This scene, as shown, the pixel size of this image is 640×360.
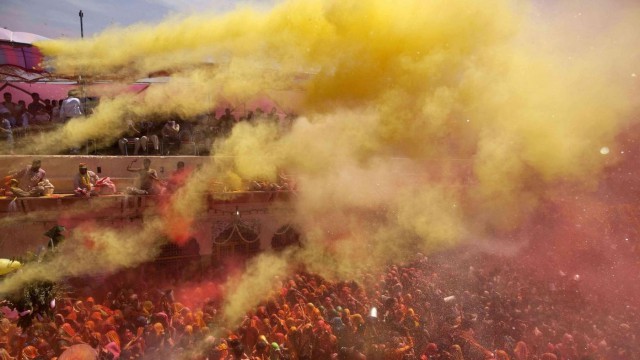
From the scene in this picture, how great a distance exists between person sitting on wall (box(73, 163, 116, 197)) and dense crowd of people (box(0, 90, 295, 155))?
1300mm

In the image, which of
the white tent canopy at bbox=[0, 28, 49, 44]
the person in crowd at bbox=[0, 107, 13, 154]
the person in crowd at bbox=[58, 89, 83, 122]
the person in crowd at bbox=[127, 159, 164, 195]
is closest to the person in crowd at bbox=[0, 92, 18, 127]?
the person in crowd at bbox=[0, 107, 13, 154]

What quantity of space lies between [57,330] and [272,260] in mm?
4589

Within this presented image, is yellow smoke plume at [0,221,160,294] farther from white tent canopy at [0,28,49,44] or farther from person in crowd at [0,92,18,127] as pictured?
white tent canopy at [0,28,49,44]

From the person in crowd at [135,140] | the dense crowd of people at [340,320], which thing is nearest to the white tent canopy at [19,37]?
the person in crowd at [135,140]

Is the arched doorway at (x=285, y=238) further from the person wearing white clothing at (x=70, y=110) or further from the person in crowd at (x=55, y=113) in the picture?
the person in crowd at (x=55, y=113)

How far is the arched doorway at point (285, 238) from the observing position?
35.0 feet

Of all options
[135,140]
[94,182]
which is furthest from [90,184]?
[135,140]

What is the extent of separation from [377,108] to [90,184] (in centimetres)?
649

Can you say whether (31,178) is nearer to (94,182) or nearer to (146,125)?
(94,182)

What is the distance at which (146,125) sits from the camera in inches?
432

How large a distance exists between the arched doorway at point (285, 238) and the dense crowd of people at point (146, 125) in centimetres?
262

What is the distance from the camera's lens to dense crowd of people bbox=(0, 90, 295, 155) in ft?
34.1

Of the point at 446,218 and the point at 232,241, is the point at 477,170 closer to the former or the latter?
the point at 446,218

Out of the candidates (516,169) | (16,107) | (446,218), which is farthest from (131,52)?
(516,169)
